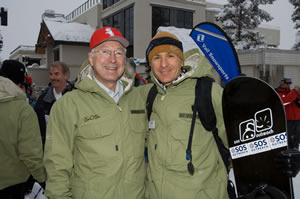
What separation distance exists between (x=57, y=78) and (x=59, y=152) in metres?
2.22

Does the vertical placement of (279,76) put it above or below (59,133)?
above

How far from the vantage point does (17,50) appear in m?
40.5

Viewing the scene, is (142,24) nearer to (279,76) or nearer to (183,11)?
(183,11)

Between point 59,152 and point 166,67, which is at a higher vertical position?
point 166,67

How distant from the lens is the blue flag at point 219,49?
3.92 m

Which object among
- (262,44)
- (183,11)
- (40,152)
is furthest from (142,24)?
(40,152)

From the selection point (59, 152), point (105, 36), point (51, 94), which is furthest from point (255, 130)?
point (51, 94)

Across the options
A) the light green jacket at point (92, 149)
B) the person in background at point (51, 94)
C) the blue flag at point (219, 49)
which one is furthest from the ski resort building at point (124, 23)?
the light green jacket at point (92, 149)

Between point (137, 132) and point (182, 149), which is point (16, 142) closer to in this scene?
point (137, 132)

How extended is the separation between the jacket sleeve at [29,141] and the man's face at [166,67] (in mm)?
1329

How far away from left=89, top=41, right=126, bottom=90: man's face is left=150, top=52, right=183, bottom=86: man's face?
0.29 m

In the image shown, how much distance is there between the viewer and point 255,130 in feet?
7.11

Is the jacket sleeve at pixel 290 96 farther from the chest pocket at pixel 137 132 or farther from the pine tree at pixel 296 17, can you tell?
the pine tree at pixel 296 17

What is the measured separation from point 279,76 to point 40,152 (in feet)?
45.0
